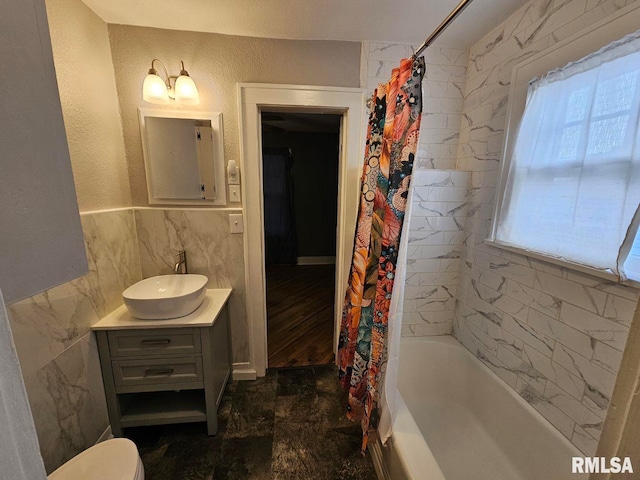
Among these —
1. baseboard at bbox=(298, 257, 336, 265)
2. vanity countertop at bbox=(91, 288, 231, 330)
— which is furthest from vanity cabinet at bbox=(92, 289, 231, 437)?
baseboard at bbox=(298, 257, 336, 265)

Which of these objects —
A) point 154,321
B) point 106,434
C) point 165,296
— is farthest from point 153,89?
point 106,434

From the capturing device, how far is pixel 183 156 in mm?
1655

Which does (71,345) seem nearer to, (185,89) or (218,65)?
(185,89)

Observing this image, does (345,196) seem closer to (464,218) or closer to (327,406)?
(464,218)

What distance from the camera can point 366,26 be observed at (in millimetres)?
1479

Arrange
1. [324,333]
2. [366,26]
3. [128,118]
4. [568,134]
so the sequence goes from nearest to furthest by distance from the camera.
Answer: [568,134] → [366,26] → [128,118] → [324,333]

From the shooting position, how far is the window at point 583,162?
0.90 meters

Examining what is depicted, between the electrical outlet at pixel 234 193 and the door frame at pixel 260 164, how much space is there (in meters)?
0.04

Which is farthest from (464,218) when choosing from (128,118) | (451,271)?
(128,118)

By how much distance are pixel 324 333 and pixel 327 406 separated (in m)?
0.82

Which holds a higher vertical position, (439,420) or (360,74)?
(360,74)

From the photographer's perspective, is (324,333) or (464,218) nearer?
(464,218)

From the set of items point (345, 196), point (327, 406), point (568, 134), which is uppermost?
point (568, 134)

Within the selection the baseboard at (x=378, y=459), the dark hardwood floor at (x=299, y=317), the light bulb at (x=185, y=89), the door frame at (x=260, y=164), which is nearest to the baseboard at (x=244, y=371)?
the door frame at (x=260, y=164)
